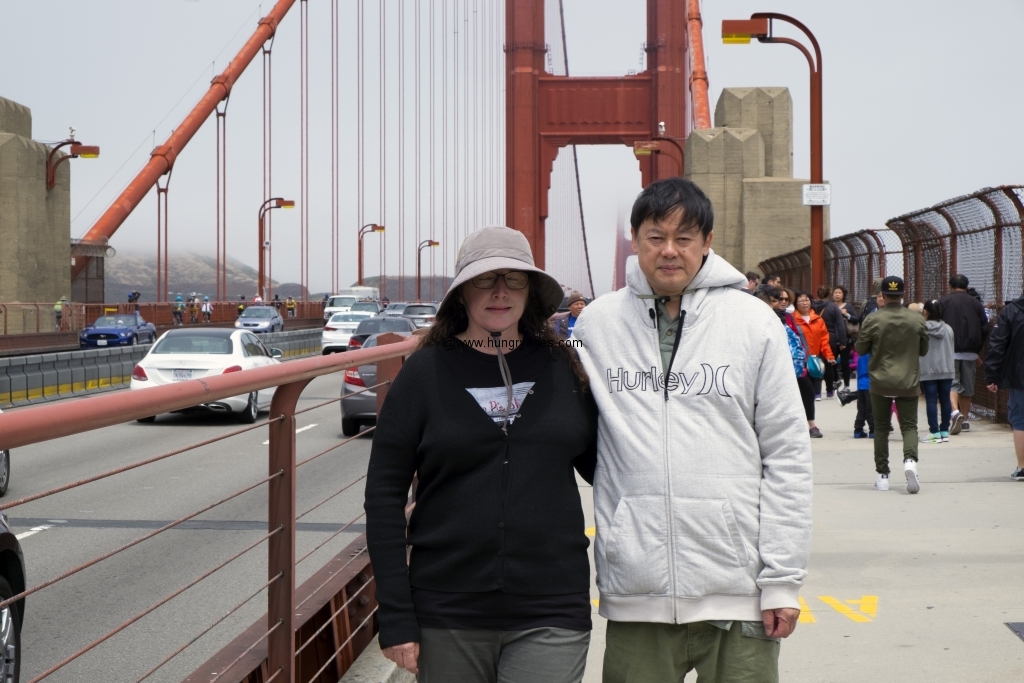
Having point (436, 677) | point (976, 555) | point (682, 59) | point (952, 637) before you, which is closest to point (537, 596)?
point (436, 677)

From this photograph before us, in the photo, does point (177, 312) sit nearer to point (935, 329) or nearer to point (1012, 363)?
point (935, 329)

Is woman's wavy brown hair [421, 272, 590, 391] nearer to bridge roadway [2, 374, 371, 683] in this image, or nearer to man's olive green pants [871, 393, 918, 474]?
bridge roadway [2, 374, 371, 683]

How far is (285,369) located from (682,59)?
44792mm

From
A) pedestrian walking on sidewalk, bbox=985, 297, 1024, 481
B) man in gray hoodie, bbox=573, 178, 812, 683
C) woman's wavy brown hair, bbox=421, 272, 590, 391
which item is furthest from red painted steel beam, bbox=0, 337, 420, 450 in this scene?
pedestrian walking on sidewalk, bbox=985, 297, 1024, 481

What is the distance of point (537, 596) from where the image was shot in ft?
7.79

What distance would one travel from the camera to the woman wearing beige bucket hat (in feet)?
7.77

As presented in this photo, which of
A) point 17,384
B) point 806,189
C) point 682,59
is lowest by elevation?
point 17,384

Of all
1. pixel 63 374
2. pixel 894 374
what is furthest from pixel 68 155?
pixel 894 374

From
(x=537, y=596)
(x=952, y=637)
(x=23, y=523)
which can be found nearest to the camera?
(x=537, y=596)

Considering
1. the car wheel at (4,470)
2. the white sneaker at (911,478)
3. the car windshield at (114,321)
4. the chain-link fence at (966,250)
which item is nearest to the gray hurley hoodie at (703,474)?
the car wheel at (4,470)

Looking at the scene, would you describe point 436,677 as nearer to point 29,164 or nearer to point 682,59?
point 29,164

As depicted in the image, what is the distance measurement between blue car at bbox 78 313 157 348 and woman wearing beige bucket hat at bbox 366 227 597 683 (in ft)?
98.2

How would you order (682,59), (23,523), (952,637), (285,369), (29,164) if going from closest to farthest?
(285,369) < (23,523) < (952,637) < (29,164) < (682,59)

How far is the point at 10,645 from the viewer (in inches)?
116
